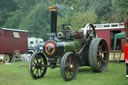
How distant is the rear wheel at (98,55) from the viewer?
816cm

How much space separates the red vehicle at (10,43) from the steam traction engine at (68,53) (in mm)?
6631

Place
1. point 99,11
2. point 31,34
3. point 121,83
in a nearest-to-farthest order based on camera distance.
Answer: point 121,83 < point 99,11 < point 31,34

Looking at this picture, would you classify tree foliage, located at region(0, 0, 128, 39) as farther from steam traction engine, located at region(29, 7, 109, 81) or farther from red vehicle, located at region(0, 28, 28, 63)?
steam traction engine, located at region(29, 7, 109, 81)


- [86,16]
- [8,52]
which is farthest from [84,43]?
[86,16]

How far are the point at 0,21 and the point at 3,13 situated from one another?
2507 millimetres

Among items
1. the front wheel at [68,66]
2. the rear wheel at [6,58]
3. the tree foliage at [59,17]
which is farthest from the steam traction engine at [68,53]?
the tree foliage at [59,17]

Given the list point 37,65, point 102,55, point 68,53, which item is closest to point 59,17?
point 102,55

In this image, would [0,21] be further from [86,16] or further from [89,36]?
[89,36]

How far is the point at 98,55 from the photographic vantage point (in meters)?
Answer: 8.70

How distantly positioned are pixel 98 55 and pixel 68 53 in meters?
2.26

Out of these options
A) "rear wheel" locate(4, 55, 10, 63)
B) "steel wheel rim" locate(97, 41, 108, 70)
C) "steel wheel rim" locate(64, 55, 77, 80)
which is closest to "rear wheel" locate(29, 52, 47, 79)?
"steel wheel rim" locate(64, 55, 77, 80)

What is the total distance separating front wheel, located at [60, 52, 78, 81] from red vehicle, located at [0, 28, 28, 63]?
8112 millimetres

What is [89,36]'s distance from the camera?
8.83 meters

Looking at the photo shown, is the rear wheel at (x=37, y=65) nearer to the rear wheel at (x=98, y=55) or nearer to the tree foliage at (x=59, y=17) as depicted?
the rear wheel at (x=98, y=55)
